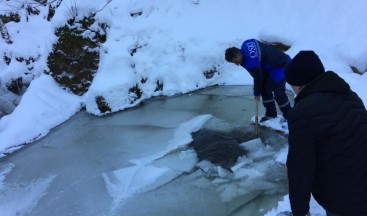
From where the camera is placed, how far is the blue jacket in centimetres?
461

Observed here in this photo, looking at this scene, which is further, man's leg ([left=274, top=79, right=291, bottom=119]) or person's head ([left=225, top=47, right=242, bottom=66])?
man's leg ([left=274, top=79, right=291, bottom=119])

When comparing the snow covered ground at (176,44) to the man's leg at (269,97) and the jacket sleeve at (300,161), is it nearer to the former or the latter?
the man's leg at (269,97)

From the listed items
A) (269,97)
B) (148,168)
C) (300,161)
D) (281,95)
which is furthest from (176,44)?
(300,161)

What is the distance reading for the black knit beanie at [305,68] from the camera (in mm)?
1969

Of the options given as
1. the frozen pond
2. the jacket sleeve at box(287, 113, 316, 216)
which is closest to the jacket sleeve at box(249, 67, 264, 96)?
the frozen pond

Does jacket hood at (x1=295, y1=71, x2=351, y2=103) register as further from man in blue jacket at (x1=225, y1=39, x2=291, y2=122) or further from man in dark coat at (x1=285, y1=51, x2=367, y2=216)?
man in blue jacket at (x1=225, y1=39, x2=291, y2=122)

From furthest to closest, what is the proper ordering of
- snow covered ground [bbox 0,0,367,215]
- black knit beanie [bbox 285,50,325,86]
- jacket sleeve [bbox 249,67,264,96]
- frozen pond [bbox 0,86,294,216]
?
1. snow covered ground [bbox 0,0,367,215]
2. jacket sleeve [bbox 249,67,264,96]
3. frozen pond [bbox 0,86,294,216]
4. black knit beanie [bbox 285,50,325,86]

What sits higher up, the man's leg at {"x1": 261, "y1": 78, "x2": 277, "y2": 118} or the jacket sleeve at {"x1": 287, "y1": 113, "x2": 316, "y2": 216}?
the jacket sleeve at {"x1": 287, "y1": 113, "x2": 316, "y2": 216}

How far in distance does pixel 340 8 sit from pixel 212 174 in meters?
4.75

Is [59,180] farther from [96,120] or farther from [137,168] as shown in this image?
[96,120]

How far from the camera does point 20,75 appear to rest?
9016 millimetres

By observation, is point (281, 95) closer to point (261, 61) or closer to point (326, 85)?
point (261, 61)

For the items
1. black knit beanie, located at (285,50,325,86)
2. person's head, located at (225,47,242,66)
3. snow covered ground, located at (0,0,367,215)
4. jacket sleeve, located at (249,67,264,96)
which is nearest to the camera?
black knit beanie, located at (285,50,325,86)

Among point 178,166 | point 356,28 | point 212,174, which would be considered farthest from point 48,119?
point 356,28
